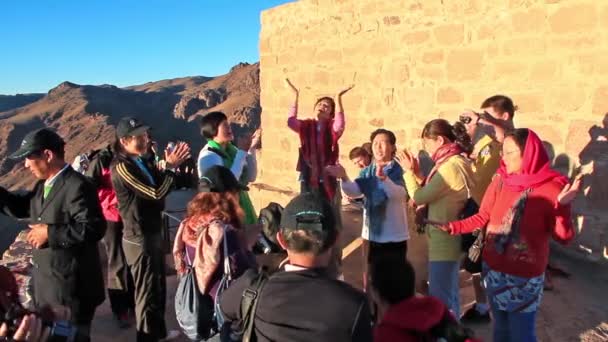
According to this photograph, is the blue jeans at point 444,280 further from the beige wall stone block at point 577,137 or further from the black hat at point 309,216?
the beige wall stone block at point 577,137

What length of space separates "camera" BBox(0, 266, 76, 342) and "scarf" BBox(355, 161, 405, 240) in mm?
2180

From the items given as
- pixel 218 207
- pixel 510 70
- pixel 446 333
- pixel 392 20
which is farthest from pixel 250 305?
pixel 392 20

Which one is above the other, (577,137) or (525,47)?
(525,47)

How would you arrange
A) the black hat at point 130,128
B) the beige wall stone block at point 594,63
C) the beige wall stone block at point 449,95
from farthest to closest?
the beige wall stone block at point 449,95 < the beige wall stone block at point 594,63 < the black hat at point 130,128

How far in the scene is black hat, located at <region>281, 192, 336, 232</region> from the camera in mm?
2076

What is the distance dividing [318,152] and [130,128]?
6.13 ft

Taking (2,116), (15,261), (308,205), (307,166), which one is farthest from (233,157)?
(2,116)

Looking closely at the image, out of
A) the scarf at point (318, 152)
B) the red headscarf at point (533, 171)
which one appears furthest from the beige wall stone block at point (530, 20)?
the red headscarf at point (533, 171)

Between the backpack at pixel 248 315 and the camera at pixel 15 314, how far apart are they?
679 mm

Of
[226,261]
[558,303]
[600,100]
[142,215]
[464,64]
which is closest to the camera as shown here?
[226,261]

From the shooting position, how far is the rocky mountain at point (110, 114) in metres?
30.6

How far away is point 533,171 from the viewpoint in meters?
2.93

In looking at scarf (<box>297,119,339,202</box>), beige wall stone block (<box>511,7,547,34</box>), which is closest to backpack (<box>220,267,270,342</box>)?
scarf (<box>297,119,339,202</box>)

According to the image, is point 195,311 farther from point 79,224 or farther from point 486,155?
point 486,155
